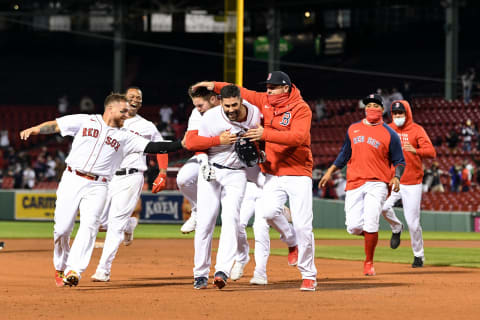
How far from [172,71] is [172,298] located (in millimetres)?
41616

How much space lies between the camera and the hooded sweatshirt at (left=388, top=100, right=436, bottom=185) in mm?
12562

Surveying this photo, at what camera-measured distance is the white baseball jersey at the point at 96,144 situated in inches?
357

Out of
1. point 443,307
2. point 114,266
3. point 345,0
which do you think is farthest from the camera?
point 345,0

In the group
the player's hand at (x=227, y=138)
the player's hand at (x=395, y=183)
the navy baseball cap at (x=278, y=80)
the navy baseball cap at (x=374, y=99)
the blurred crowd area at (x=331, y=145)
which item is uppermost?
the navy baseball cap at (x=278, y=80)

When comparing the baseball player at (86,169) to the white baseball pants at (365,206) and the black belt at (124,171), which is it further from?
the white baseball pants at (365,206)

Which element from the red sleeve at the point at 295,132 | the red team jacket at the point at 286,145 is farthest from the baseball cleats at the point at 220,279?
the red sleeve at the point at 295,132

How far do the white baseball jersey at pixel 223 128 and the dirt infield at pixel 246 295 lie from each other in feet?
4.43

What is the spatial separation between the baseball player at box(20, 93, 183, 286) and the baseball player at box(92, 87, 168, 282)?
850mm

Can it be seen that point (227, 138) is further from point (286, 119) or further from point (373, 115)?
point (373, 115)

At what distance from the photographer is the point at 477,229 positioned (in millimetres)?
24469

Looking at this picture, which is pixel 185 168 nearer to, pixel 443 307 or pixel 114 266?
pixel 114 266

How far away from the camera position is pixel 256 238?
376 inches

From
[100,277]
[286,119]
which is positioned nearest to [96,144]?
[100,277]

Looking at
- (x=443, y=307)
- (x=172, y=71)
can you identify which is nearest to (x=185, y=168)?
(x=443, y=307)
